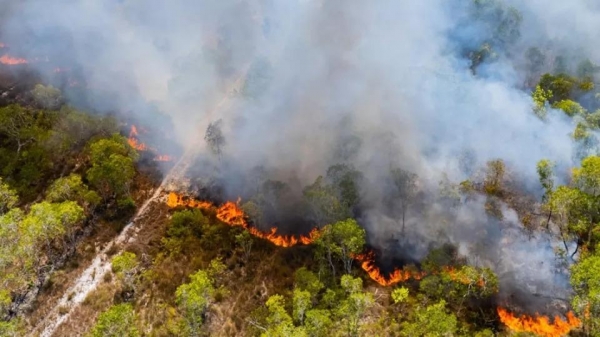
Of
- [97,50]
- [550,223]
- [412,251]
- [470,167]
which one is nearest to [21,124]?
Answer: [97,50]

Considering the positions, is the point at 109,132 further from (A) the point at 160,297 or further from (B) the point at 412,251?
(B) the point at 412,251

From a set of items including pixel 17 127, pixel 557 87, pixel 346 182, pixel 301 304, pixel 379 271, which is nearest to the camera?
pixel 301 304

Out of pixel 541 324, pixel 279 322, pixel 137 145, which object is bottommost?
pixel 279 322

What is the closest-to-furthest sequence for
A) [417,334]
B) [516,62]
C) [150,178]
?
[417,334] < [150,178] < [516,62]

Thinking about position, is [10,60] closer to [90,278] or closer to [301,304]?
[90,278]

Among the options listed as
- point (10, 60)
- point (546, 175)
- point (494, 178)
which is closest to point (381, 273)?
point (494, 178)

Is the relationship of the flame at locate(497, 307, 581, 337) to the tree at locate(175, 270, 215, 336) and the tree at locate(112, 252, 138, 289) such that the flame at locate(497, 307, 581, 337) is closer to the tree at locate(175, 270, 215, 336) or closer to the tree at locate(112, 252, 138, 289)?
the tree at locate(175, 270, 215, 336)

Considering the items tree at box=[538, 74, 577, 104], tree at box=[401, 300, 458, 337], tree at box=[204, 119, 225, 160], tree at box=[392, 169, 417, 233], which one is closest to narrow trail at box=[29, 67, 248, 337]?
tree at box=[204, 119, 225, 160]
